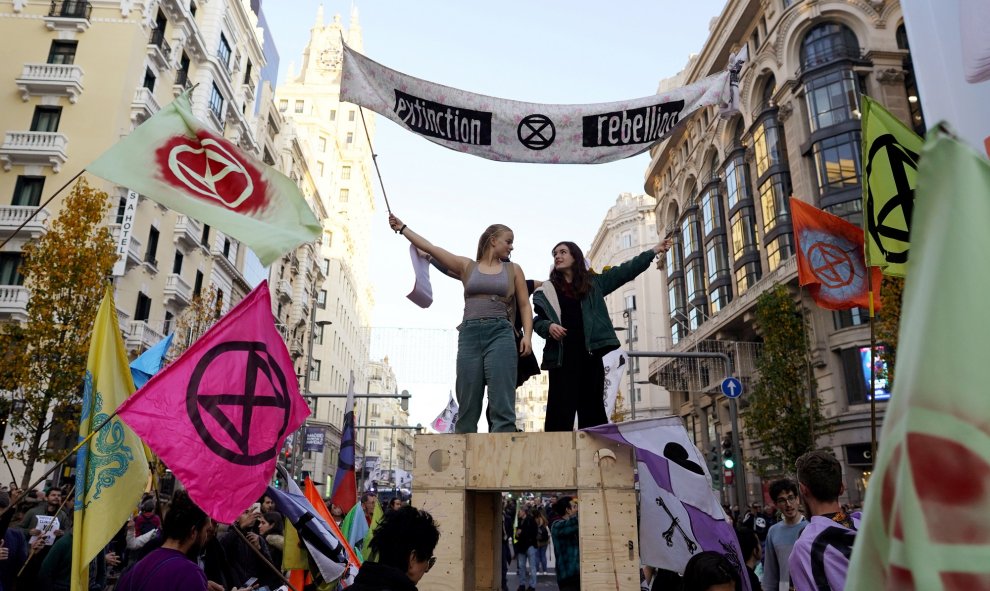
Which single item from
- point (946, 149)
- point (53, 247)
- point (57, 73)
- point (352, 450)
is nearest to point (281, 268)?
point (57, 73)

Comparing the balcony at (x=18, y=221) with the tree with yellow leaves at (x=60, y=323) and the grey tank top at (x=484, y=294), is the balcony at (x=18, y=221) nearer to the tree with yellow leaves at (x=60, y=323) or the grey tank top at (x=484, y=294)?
the tree with yellow leaves at (x=60, y=323)

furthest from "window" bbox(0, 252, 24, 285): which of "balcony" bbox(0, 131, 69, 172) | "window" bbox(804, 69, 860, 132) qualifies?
"window" bbox(804, 69, 860, 132)

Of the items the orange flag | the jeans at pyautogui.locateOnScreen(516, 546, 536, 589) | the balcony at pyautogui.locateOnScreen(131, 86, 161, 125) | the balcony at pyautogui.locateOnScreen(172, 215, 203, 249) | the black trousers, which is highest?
the balcony at pyautogui.locateOnScreen(131, 86, 161, 125)

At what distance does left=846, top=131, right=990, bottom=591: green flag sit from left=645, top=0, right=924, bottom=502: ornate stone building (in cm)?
3072

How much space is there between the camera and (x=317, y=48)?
8344cm

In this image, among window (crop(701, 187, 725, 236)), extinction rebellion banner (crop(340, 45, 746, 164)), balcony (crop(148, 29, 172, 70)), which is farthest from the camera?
window (crop(701, 187, 725, 236))

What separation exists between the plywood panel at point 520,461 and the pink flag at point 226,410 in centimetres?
111

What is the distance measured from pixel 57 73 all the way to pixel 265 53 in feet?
68.9

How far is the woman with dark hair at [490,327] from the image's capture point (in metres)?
4.88

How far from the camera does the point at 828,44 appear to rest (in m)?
34.4

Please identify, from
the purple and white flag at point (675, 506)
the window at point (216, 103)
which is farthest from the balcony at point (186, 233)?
the purple and white flag at point (675, 506)

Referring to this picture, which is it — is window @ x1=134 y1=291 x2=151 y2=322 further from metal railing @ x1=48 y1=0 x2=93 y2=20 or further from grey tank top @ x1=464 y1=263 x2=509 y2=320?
grey tank top @ x1=464 y1=263 x2=509 y2=320

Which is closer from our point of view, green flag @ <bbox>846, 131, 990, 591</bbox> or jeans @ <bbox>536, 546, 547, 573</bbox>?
green flag @ <bbox>846, 131, 990, 591</bbox>

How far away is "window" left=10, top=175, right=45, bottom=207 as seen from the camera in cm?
2631
